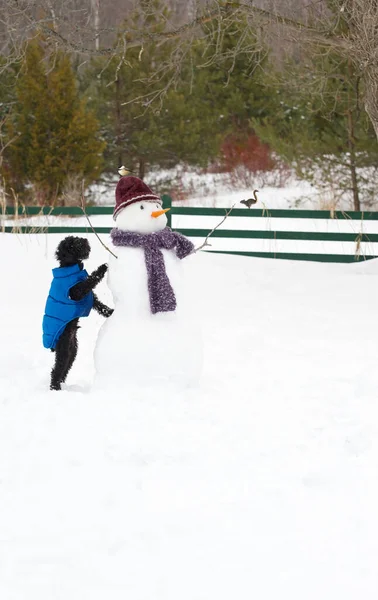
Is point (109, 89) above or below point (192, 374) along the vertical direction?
above

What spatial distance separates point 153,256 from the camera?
13.5ft

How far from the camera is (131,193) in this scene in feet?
13.9

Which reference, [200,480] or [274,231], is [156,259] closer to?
[200,480]

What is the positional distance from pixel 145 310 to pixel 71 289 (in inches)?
17.5

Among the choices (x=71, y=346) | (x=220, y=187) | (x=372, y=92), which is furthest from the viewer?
(x=220, y=187)

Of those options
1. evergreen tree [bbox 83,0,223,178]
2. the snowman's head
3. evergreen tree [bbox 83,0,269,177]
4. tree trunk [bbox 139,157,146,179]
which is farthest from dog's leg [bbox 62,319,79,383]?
tree trunk [bbox 139,157,146,179]

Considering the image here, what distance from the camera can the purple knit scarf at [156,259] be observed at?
4.10m

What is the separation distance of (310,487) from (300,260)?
701 centimetres

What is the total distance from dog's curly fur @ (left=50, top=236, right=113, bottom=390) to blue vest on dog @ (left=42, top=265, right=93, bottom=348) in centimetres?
4

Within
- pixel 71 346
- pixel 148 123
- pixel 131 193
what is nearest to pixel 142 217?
pixel 131 193

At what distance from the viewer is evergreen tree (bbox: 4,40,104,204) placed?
48.8 ft

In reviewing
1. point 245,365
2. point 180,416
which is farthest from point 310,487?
point 245,365

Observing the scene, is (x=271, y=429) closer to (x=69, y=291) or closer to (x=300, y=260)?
(x=69, y=291)

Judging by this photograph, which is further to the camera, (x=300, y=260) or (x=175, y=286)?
(x=300, y=260)
